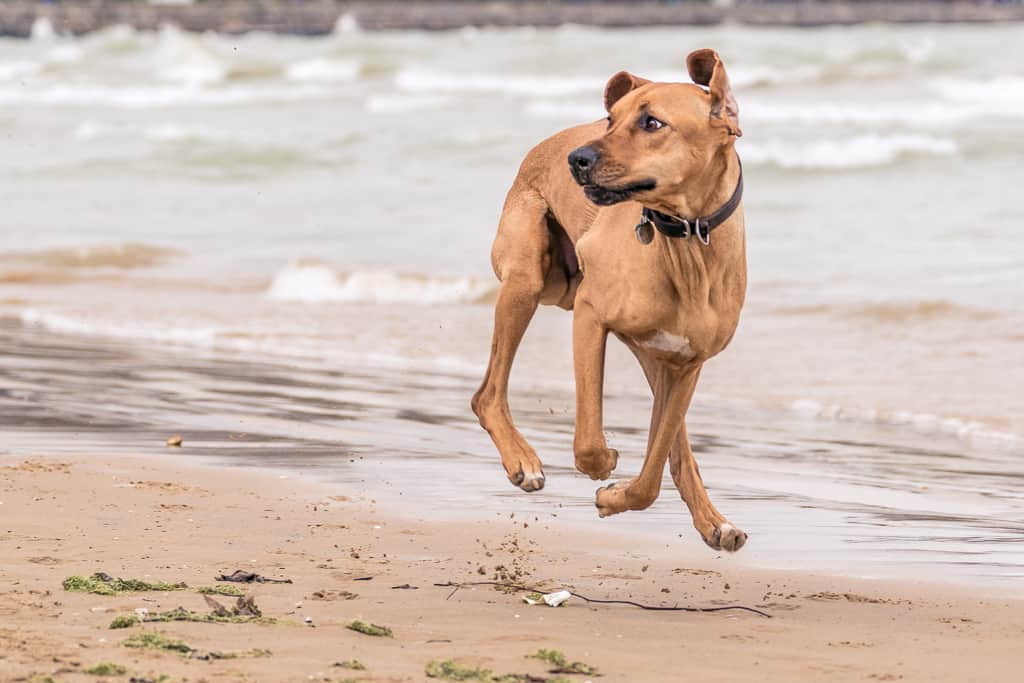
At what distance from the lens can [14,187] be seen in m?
23.6

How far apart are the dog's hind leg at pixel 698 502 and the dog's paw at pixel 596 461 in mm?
168

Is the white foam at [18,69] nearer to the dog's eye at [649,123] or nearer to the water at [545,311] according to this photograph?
the water at [545,311]

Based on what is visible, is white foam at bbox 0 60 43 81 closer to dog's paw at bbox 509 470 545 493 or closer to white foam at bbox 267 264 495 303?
white foam at bbox 267 264 495 303

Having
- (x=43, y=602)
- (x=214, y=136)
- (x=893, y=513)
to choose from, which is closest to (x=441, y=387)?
(x=893, y=513)

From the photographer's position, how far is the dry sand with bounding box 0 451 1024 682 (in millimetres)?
4367

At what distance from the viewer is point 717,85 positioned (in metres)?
4.67

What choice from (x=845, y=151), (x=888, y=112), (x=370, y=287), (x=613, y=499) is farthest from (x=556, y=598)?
(x=888, y=112)

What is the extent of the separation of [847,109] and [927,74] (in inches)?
251

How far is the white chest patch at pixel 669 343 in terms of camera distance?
201 inches

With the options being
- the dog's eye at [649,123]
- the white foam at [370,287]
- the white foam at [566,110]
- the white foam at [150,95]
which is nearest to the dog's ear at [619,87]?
the dog's eye at [649,123]

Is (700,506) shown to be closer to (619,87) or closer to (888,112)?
(619,87)

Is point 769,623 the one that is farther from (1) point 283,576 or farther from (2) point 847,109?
(2) point 847,109

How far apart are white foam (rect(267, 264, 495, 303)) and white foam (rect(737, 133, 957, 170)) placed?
8.48 meters

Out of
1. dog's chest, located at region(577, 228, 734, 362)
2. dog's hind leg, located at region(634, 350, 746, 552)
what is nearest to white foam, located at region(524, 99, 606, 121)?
dog's hind leg, located at region(634, 350, 746, 552)
